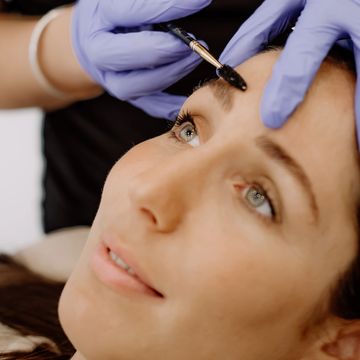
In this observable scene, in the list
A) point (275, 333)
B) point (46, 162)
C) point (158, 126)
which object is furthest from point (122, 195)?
point (46, 162)

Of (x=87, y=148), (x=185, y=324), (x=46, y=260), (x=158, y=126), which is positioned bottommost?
(x=46, y=260)

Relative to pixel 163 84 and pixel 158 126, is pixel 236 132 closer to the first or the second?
pixel 163 84

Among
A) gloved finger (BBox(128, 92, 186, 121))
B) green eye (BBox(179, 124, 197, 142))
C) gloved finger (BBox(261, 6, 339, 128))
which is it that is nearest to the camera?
gloved finger (BBox(261, 6, 339, 128))

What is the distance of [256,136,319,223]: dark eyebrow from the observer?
Answer: 81 centimetres

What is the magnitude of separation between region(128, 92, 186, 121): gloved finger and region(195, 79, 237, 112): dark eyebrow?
1.12 feet

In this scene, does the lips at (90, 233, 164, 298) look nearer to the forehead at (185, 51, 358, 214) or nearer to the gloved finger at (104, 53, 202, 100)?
the forehead at (185, 51, 358, 214)

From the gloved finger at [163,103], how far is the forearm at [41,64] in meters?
0.22

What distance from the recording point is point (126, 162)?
38.3 inches

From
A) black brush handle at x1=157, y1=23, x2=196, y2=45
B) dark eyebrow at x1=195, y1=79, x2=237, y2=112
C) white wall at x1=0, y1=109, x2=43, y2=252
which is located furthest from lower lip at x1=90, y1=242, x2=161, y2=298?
white wall at x1=0, y1=109, x2=43, y2=252

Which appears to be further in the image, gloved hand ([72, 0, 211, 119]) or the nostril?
gloved hand ([72, 0, 211, 119])

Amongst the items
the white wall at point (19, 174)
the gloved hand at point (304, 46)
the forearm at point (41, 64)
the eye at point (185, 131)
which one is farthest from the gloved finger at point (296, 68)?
the white wall at point (19, 174)

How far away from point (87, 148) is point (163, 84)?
516 mm

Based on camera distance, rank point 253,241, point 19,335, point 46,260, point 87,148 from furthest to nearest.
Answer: point 87,148 → point 46,260 → point 19,335 → point 253,241

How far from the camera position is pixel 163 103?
49.7 inches
